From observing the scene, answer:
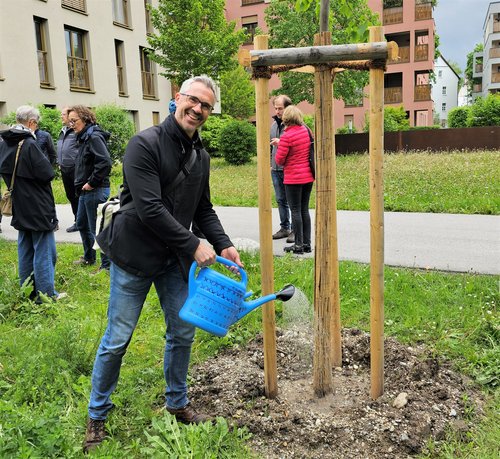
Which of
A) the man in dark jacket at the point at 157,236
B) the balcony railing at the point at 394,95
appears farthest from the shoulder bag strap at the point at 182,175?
the balcony railing at the point at 394,95

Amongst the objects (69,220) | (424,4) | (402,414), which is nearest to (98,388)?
(402,414)

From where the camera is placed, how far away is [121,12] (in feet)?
77.7

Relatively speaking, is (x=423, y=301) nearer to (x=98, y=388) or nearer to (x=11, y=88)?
(x=98, y=388)

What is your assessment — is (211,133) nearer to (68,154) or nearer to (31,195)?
(68,154)

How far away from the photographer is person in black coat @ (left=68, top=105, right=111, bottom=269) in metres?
6.04

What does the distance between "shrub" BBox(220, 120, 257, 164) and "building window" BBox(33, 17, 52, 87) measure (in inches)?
268

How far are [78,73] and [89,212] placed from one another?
16.8 metres

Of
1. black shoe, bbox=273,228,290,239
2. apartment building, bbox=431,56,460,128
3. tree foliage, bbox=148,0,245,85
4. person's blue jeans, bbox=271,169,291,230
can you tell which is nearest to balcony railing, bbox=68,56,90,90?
tree foliage, bbox=148,0,245,85

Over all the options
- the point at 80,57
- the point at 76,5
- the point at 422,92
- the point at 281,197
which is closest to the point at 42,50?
the point at 80,57

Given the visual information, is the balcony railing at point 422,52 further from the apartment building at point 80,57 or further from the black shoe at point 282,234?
the black shoe at point 282,234

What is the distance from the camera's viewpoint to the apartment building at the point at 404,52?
38188mm

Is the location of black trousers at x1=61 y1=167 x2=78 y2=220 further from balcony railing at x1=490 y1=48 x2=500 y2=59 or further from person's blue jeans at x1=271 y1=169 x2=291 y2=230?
balcony railing at x1=490 y1=48 x2=500 y2=59

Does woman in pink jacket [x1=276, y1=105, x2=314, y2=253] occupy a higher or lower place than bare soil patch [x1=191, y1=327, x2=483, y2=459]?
higher

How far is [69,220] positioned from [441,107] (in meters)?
82.7
